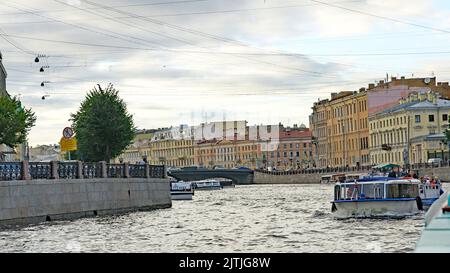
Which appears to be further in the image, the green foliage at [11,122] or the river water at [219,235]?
the green foliage at [11,122]

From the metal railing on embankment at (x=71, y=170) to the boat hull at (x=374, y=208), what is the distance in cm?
1097

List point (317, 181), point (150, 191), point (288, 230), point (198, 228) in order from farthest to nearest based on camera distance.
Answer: point (317, 181), point (150, 191), point (198, 228), point (288, 230)

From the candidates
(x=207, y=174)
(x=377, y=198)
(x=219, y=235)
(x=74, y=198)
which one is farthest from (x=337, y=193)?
(x=207, y=174)

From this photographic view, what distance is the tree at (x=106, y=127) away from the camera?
234 ft

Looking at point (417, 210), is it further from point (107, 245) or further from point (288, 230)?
point (107, 245)

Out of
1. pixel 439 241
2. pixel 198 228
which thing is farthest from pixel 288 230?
pixel 439 241

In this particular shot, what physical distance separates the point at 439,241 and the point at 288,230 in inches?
875

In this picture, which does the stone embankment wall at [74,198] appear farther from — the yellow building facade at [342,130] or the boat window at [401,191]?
the yellow building facade at [342,130]

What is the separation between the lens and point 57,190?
3831cm

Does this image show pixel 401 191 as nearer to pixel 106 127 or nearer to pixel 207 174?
pixel 106 127

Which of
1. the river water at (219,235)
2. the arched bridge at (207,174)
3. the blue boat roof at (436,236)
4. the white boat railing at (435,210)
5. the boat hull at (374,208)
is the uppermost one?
the arched bridge at (207,174)

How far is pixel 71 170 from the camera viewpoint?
41438mm

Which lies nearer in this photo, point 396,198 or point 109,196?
point 396,198

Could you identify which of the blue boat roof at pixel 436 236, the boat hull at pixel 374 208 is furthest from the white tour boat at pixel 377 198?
the blue boat roof at pixel 436 236
